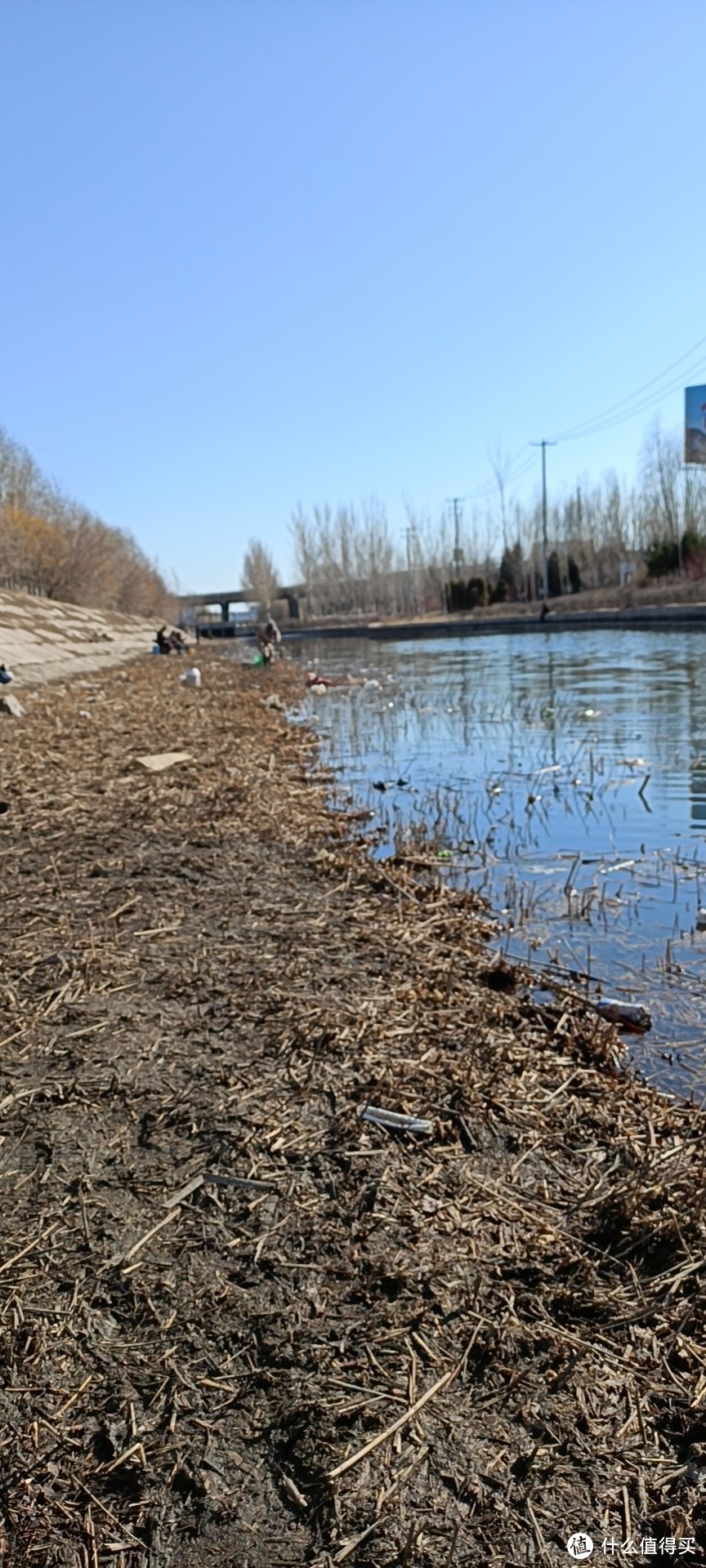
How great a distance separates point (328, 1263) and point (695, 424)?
53.3 metres

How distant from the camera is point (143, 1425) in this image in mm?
1669

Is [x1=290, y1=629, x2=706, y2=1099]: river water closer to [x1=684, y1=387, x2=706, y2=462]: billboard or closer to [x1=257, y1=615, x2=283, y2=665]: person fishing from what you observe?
[x1=257, y1=615, x2=283, y2=665]: person fishing

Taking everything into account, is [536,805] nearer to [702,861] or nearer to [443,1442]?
[702,861]

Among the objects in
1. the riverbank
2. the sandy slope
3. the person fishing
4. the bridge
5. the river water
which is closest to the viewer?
the riverbank

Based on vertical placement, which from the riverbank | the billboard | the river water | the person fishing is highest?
the billboard

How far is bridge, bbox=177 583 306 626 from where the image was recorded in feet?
348

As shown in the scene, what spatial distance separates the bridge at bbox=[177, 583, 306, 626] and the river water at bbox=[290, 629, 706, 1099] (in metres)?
87.4

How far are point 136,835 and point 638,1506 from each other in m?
4.86

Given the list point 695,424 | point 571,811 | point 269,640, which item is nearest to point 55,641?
point 269,640

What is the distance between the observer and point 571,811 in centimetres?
806

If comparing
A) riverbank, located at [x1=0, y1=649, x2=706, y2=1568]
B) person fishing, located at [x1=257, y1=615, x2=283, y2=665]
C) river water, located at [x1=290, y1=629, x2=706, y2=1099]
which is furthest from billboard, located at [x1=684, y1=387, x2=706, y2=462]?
riverbank, located at [x1=0, y1=649, x2=706, y2=1568]

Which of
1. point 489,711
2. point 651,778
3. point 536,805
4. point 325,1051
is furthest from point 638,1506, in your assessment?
point 489,711

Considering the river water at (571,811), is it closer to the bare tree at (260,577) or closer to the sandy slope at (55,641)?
the sandy slope at (55,641)

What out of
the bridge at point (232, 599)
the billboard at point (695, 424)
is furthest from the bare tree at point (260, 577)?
the billboard at point (695, 424)
